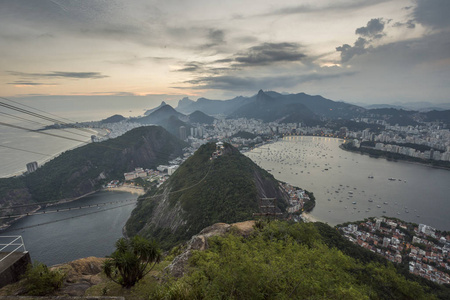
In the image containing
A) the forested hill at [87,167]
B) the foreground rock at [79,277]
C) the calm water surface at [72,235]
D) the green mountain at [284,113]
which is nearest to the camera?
the foreground rock at [79,277]

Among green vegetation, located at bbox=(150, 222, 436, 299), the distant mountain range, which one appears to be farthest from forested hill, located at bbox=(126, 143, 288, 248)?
the distant mountain range

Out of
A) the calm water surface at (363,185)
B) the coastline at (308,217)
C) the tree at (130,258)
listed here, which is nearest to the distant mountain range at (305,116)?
the calm water surface at (363,185)

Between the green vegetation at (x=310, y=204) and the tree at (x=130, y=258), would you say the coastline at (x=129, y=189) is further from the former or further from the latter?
the tree at (x=130, y=258)

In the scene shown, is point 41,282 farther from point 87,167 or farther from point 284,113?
point 284,113

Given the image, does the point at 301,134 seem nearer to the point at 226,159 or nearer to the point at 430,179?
the point at 430,179

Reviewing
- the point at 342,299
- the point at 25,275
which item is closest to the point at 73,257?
the point at 25,275
